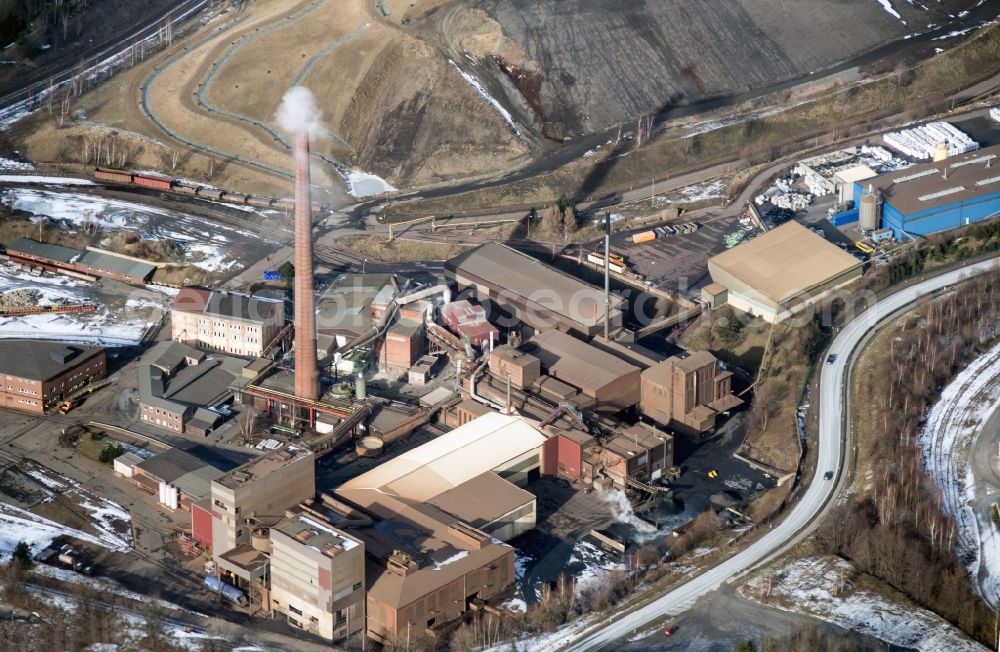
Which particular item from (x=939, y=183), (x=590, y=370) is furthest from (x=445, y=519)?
(x=939, y=183)

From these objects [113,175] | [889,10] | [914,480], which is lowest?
[914,480]

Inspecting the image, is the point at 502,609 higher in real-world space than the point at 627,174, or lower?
lower

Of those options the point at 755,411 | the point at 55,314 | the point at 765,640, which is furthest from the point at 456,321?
the point at 765,640

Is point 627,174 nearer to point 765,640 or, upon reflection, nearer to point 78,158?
point 78,158

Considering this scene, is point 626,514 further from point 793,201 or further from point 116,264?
point 116,264

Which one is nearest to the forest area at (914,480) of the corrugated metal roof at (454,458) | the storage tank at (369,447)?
the corrugated metal roof at (454,458)

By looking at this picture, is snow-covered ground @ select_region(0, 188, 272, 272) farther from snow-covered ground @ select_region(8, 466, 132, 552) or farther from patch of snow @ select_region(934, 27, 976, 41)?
patch of snow @ select_region(934, 27, 976, 41)
